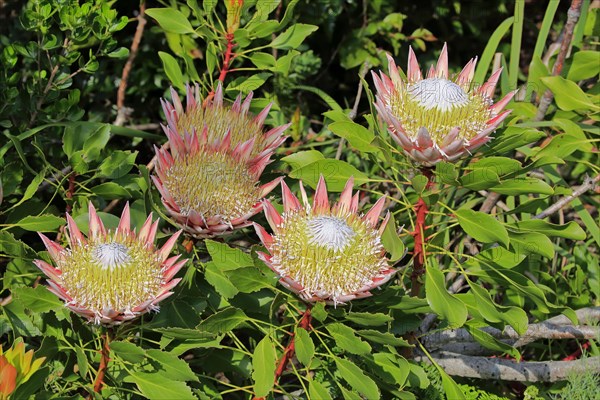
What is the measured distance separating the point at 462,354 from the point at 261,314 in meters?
0.76

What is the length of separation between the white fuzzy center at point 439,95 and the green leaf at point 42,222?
92 cm

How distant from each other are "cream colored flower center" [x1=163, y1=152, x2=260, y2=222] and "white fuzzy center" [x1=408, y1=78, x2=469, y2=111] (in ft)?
1.51

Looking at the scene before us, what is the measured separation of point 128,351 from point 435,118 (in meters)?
0.87

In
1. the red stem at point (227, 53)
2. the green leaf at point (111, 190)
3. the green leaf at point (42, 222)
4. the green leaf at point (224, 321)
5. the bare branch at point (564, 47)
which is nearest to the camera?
the green leaf at point (224, 321)

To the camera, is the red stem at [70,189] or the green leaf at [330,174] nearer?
the green leaf at [330,174]

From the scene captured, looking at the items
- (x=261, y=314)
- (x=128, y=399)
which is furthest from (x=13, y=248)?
(x=261, y=314)

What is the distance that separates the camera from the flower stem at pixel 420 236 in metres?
1.97

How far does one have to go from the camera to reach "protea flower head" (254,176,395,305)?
173 cm

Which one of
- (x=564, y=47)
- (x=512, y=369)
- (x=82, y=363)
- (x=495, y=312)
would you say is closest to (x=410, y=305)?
(x=495, y=312)

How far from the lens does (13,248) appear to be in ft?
6.34

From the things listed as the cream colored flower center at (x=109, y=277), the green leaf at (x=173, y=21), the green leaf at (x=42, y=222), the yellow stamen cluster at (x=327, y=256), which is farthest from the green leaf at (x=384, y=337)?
the green leaf at (x=173, y=21)

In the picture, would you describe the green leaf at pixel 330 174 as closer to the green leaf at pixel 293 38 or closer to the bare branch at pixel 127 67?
the green leaf at pixel 293 38

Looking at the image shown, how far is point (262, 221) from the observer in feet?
7.44

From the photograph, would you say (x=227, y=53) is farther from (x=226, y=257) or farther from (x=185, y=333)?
(x=185, y=333)
